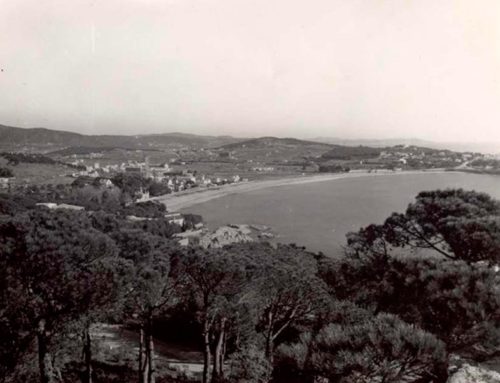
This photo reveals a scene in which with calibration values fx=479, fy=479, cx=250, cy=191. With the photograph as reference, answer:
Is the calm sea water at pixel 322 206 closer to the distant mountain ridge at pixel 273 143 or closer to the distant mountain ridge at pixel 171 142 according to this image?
the distant mountain ridge at pixel 171 142

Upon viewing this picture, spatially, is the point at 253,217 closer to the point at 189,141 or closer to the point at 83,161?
the point at 83,161

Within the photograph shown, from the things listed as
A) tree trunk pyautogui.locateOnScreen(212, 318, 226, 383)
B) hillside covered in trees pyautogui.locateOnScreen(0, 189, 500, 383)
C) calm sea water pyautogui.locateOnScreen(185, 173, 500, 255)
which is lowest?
calm sea water pyautogui.locateOnScreen(185, 173, 500, 255)

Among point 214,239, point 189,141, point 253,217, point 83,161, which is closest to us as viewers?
point 214,239

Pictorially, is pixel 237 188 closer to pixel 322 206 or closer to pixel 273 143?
pixel 322 206

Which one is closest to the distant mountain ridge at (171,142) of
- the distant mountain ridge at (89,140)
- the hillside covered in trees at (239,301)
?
the distant mountain ridge at (89,140)

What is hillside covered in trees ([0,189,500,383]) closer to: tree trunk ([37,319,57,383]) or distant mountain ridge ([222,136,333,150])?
tree trunk ([37,319,57,383])

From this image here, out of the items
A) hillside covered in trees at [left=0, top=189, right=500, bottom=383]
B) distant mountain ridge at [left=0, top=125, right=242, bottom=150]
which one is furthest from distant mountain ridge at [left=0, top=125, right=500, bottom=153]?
hillside covered in trees at [left=0, top=189, right=500, bottom=383]

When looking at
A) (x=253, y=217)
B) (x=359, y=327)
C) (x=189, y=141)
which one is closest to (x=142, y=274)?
(x=359, y=327)
